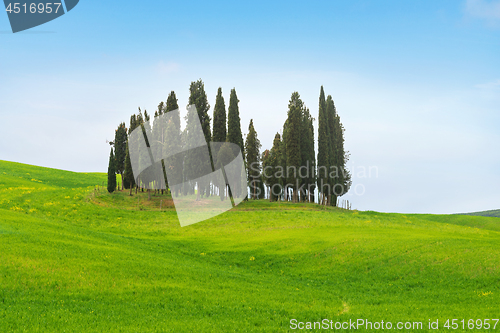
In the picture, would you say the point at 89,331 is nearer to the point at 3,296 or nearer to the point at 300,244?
the point at 3,296

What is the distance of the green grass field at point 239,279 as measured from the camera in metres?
13.0

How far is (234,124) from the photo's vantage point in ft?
192

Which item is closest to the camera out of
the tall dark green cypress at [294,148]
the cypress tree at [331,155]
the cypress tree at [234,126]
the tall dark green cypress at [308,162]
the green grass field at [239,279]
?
the green grass field at [239,279]

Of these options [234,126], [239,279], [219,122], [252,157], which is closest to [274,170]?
[252,157]

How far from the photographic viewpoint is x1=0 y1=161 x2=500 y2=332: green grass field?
42.6ft

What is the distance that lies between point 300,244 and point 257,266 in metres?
5.06

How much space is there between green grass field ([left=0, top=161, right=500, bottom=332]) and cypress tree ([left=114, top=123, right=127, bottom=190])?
3528cm

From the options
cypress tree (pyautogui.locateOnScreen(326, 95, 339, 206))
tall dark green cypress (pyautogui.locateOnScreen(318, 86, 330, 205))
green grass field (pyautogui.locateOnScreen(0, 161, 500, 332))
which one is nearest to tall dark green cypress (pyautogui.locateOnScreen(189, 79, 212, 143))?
tall dark green cypress (pyautogui.locateOnScreen(318, 86, 330, 205))

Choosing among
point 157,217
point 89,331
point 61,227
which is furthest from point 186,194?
point 89,331

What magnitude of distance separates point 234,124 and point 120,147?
83.0 feet

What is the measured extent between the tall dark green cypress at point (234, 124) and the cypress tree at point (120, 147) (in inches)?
927

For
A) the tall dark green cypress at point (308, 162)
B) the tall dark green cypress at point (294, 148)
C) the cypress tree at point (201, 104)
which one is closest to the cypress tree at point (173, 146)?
the cypress tree at point (201, 104)

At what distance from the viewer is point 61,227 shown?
2956 cm

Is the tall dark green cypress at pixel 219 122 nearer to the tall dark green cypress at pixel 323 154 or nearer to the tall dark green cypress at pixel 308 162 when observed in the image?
the tall dark green cypress at pixel 308 162
